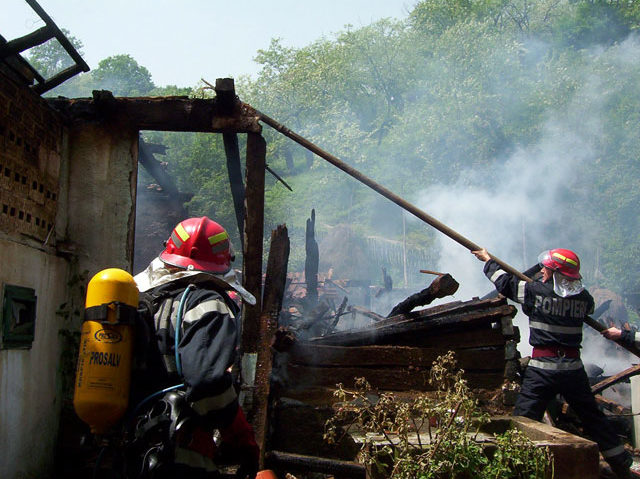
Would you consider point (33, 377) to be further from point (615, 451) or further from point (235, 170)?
point (615, 451)

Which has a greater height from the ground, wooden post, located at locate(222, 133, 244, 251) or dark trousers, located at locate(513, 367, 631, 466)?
wooden post, located at locate(222, 133, 244, 251)

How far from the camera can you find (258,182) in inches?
234

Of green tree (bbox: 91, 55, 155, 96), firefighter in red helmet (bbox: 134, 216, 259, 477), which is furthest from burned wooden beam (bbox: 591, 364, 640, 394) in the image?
green tree (bbox: 91, 55, 155, 96)

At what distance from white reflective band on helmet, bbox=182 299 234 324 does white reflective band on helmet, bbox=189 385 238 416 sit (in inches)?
14.8

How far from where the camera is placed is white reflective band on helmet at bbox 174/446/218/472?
8.76 ft

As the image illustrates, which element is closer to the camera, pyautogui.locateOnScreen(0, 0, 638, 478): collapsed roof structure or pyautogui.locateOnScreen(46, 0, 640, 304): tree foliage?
pyautogui.locateOnScreen(0, 0, 638, 478): collapsed roof structure

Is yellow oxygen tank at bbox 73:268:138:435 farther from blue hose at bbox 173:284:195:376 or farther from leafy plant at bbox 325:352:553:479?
leafy plant at bbox 325:352:553:479

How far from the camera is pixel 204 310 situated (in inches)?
110

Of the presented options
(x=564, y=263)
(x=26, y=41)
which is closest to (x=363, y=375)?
(x=564, y=263)

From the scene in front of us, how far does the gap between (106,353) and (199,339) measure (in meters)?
0.43

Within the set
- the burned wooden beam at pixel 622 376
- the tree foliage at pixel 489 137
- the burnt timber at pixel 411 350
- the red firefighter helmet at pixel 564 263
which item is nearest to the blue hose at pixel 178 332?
the burnt timber at pixel 411 350

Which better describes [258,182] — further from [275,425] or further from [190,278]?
[190,278]

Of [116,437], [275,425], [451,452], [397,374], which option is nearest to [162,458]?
[116,437]

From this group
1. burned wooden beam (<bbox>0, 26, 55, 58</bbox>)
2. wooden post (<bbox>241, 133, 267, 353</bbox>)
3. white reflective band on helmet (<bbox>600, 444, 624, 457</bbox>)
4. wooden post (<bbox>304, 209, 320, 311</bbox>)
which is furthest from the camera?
wooden post (<bbox>304, 209, 320, 311</bbox>)
